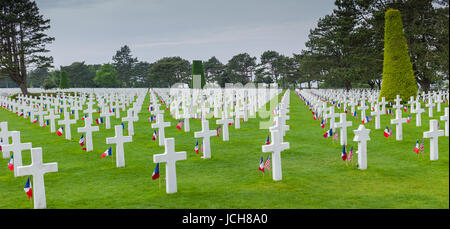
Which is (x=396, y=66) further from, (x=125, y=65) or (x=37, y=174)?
(x=125, y=65)

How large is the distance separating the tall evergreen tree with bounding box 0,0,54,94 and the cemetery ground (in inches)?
1039

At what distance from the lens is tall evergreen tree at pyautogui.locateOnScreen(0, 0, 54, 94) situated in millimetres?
31906

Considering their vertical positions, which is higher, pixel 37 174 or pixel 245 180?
pixel 37 174

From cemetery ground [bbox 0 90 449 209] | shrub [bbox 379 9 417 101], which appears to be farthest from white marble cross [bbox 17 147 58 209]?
shrub [bbox 379 9 417 101]

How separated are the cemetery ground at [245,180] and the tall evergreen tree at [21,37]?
86.6 feet

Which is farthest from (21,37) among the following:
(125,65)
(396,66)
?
(125,65)

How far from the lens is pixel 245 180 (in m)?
6.24

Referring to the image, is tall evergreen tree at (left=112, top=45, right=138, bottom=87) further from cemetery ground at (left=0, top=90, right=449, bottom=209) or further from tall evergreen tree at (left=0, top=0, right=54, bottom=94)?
cemetery ground at (left=0, top=90, right=449, bottom=209)

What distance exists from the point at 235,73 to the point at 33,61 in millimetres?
47311

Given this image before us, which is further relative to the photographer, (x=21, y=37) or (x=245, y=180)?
(x=21, y=37)

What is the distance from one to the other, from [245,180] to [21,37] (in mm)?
33337
